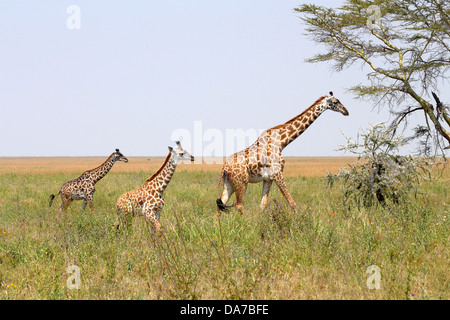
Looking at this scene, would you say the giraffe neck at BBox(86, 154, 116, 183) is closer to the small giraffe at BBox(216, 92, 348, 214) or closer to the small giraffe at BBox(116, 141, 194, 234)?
the small giraffe at BBox(116, 141, 194, 234)

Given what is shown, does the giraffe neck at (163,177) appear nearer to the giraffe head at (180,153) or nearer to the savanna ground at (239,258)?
the giraffe head at (180,153)

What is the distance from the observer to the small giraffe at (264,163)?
9352mm

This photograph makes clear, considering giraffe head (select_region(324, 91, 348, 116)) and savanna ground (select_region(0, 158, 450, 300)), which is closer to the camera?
savanna ground (select_region(0, 158, 450, 300))

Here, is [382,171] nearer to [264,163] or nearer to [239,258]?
[264,163]

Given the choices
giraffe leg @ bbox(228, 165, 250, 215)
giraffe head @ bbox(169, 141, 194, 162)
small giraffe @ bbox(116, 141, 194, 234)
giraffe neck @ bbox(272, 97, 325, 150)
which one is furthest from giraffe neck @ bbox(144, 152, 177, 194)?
giraffe neck @ bbox(272, 97, 325, 150)

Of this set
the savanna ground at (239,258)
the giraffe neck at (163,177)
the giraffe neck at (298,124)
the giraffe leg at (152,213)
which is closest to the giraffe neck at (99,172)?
the savanna ground at (239,258)

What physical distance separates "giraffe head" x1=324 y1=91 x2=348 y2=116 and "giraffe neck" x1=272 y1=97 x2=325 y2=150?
13cm

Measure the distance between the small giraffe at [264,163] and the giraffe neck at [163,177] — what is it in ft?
4.04

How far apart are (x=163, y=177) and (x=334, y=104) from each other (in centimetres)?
439

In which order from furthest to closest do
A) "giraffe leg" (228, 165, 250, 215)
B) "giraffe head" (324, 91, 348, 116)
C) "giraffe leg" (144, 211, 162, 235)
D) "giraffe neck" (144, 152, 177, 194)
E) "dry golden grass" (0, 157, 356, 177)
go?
"dry golden grass" (0, 157, 356, 177) < "giraffe head" (324, 91, 348, 116) < "giraffe leg" (228, 165, 250, 215) < "giraffe neck" (144, 152, 177, 194) < "giraffe leg" (144, 211, 162, 235)

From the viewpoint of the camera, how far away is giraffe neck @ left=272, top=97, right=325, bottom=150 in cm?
1008

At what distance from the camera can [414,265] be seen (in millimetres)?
5902
